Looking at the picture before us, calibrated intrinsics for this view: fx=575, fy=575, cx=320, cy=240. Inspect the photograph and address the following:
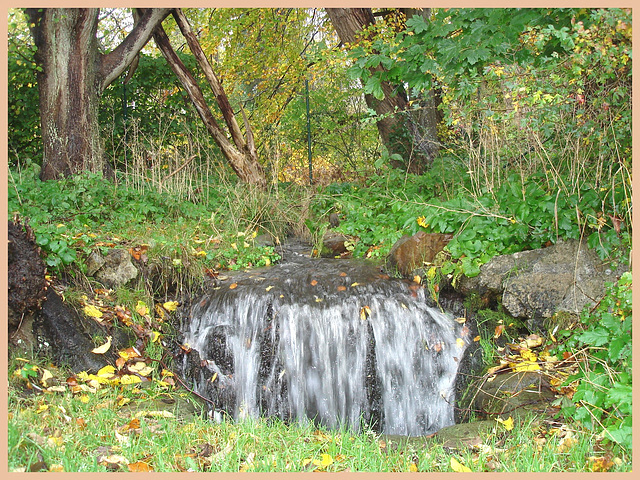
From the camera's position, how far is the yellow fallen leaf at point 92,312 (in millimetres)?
4672

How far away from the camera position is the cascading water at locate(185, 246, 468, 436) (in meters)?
4.67

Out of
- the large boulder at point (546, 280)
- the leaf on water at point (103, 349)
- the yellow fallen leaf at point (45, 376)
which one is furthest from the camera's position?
the large boulder at point (546, 280)

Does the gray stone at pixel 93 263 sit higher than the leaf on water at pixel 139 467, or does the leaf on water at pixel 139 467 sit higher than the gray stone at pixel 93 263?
the gray stone at pixel 93 263

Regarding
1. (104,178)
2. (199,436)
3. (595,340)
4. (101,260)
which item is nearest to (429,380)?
(595,340)

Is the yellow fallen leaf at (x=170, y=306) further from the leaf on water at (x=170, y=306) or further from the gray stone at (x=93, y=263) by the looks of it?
the gray stone at (x=93, y=263)

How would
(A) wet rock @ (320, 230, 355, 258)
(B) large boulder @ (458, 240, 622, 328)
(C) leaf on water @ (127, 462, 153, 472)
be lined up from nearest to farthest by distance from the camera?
(C) leaf on water @ (127, 462, 153, 472) < (B) large boulder @ (458, 240, 622, 328) < (A) wet rock @ (320, 230, 355, 258)

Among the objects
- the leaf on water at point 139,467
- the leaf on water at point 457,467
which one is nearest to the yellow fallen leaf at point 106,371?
the leaf on water at point 139,467

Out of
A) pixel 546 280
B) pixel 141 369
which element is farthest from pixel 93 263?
pixel 546 280

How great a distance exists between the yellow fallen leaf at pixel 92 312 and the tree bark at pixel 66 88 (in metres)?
3.75

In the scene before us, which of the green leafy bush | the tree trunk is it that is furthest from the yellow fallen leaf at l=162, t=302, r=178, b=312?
the tree trunk

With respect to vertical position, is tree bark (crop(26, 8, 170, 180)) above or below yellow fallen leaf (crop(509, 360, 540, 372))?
above

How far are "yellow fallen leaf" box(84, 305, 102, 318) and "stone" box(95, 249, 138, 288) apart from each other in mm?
505

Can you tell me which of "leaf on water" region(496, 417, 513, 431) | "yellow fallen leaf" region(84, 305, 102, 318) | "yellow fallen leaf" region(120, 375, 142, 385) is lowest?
"leaf on water" region(496, 417, 513, 431)

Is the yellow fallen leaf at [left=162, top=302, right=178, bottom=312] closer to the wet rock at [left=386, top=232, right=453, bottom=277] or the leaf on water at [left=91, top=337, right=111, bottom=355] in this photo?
the leaf on water at [left=91, top=337, right=111, bottom=355]
